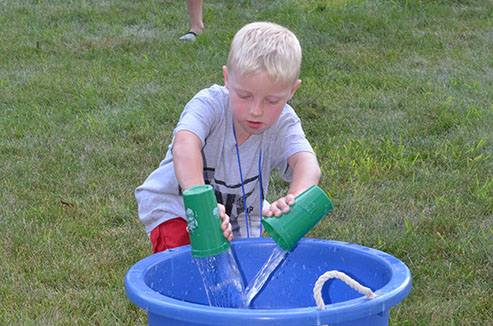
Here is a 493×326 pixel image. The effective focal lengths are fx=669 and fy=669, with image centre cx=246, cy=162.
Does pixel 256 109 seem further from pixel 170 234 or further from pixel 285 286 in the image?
pixel 170 234

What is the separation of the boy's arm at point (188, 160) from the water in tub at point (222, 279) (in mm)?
235

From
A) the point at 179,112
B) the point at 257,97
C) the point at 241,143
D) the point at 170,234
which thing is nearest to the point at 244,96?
the point at 257,97

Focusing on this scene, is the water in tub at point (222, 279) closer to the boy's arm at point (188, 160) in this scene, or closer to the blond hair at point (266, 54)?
the boy's arm at point (188, 160)

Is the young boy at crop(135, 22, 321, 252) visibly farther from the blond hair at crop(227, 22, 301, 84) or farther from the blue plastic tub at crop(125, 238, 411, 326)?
the blue plastic tub at crop(125, 238, 411, 326)

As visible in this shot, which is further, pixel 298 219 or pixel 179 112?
pixel 179 112

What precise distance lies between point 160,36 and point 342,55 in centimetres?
147

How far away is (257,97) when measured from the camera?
5.57 feet

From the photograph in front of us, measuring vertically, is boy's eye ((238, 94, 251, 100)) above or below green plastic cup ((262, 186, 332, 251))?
above

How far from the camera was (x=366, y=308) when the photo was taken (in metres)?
1.18

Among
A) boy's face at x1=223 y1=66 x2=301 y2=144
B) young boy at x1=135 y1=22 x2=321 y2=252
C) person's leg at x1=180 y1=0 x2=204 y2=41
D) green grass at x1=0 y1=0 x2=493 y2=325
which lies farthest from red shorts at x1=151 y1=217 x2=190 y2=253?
person's leg at x1=180 y1=0 x2=204 y2=41

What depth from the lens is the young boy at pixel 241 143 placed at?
172cm

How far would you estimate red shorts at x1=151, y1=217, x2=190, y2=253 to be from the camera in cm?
204

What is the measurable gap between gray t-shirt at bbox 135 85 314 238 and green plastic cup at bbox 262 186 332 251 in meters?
0.48

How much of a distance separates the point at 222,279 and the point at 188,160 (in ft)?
1.15
